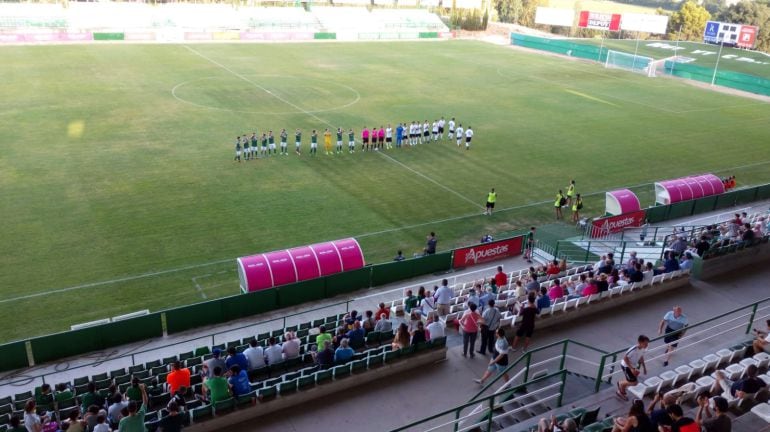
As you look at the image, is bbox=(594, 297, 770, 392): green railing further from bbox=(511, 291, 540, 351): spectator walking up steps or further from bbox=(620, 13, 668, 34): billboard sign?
bbox=(620, 13, 668, 34): billboard sign

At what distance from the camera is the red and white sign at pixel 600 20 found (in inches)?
3300

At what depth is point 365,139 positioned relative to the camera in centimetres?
3469

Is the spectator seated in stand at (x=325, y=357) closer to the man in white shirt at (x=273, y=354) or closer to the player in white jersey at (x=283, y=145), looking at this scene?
the man in white shirt at (x=273, y=354)

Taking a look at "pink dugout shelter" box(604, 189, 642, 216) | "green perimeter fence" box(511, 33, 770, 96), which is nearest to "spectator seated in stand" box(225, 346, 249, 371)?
"pink dugout shelter" box(604, 189, 642, 216)

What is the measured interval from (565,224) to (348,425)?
17.0 meters

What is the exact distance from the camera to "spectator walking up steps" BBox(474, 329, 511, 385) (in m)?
13.1

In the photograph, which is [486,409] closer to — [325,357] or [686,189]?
[325,357]

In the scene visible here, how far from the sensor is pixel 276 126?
38375mm

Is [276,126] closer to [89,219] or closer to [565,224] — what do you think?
[89,219]

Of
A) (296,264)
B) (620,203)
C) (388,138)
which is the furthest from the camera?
(388,138)

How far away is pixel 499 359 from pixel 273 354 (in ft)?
16.0

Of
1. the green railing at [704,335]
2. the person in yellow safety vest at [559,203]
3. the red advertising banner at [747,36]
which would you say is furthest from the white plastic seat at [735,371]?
the red advertising banner at [747,36]

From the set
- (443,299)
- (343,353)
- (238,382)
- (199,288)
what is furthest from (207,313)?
Answer: (443,299)

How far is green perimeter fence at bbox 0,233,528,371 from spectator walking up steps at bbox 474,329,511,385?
18.5 ft
